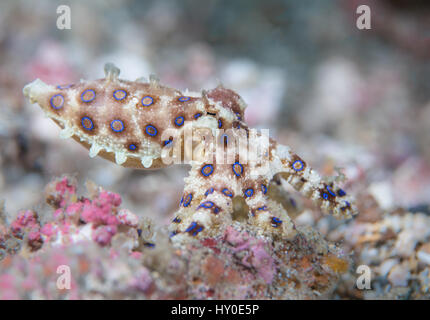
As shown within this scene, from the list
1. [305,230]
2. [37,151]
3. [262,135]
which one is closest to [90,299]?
[305,230]

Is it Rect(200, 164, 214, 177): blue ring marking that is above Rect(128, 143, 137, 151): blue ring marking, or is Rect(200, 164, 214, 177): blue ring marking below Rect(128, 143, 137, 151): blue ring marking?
below

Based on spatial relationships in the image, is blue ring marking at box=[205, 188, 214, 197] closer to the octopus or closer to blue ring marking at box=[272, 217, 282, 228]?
the octopus

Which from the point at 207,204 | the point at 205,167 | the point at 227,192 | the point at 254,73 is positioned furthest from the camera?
the point at 254,73

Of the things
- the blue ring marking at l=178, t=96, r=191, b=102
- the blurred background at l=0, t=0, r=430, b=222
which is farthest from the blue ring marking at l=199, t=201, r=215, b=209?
the blurred background at l=0, t=0, r=430, b=222

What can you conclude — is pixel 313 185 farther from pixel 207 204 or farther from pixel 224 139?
pixel 207 204

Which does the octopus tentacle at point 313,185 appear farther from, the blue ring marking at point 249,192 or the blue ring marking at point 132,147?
the blue ring marking at point 132,147

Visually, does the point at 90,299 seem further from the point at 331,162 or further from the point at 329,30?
the point at 329,30

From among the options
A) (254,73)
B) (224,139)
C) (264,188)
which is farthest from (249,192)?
(254,73)
